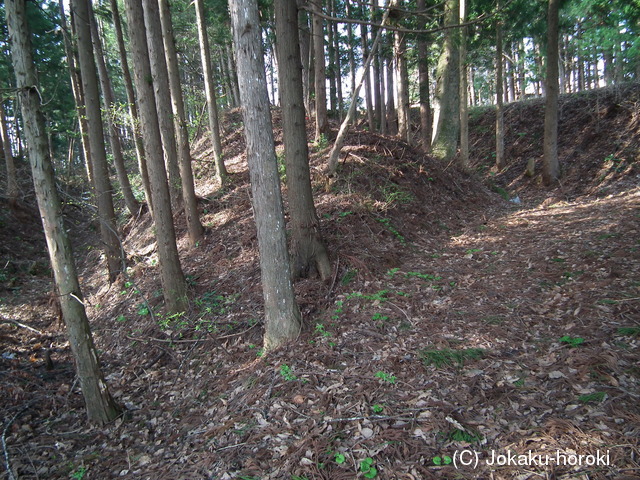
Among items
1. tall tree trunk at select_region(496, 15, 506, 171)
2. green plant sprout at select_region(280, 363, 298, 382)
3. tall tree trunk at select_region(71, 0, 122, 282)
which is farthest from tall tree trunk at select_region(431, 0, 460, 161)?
tall tree trunk at select_region(71, 0, 122, 282)

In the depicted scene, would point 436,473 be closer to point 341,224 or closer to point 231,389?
point 231,389

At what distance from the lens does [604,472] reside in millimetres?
2547

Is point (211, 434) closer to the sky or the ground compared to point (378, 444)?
closer to the ground

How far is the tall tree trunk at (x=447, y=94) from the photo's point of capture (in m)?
11.8

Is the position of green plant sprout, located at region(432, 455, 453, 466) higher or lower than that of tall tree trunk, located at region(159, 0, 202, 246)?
lower

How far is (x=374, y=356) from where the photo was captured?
15.0ft

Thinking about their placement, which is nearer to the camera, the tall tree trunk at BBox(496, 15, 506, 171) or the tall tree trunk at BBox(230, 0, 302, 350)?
the tall tree trunk at BBox(230, 0, 302, 350)

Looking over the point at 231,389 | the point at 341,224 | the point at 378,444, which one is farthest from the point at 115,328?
the point at 378,444

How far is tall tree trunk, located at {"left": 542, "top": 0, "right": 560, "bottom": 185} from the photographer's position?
1170cm

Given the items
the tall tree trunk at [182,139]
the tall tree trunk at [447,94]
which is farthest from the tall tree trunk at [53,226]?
the tall tree trunk at [447,94]

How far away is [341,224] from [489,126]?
18.8m

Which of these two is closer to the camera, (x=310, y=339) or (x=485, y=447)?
(x=485, y=447)

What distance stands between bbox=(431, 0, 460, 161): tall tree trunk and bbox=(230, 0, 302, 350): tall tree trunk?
929cm

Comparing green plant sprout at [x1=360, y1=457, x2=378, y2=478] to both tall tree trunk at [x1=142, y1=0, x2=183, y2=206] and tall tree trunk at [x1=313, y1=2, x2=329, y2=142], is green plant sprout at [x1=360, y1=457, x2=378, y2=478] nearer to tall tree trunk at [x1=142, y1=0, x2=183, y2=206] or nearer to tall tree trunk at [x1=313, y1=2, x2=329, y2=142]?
tall tree trunk at [x1=142, y1=0, x2=183, y2=206]
